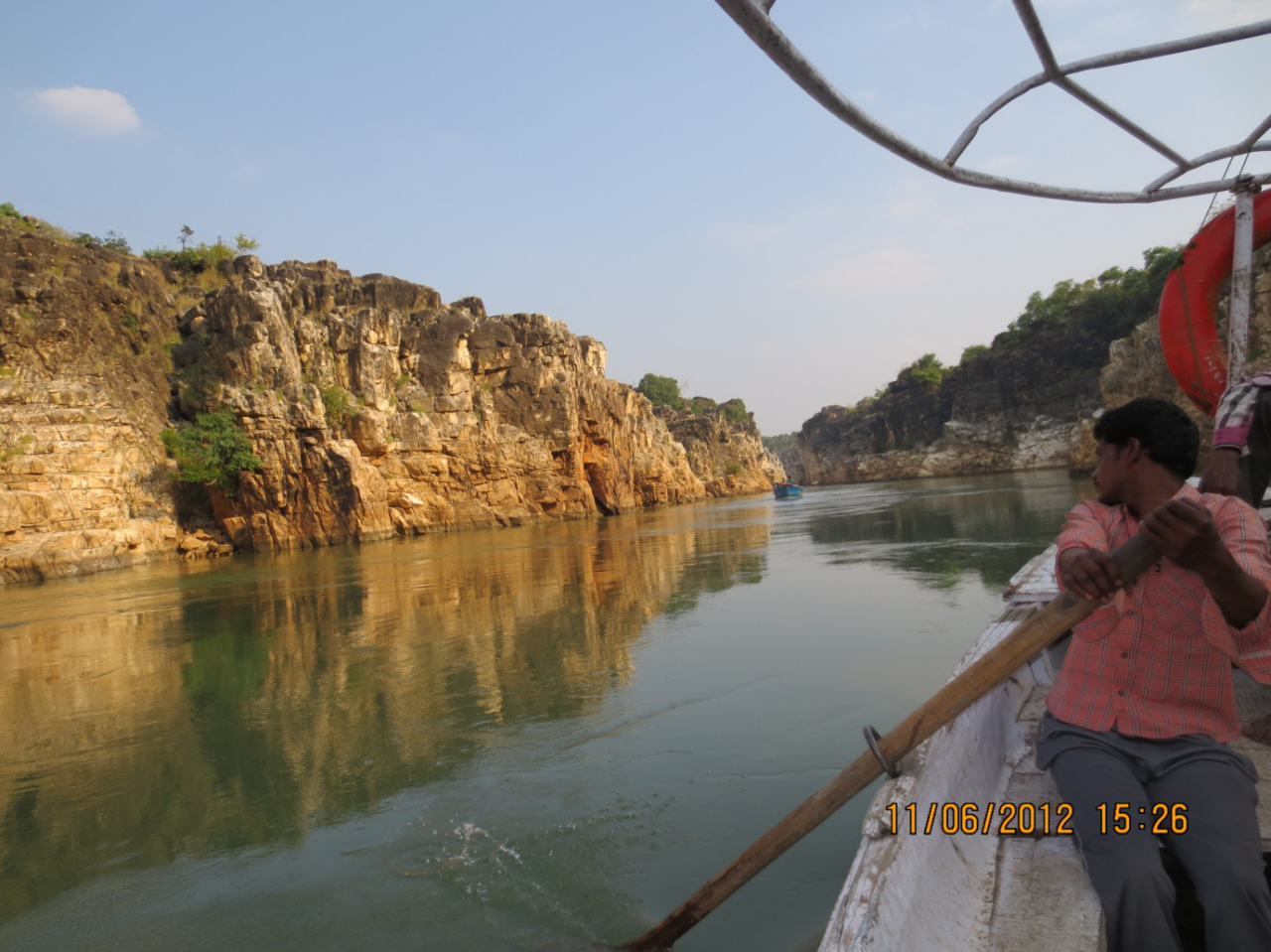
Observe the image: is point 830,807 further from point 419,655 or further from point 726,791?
point 419,655

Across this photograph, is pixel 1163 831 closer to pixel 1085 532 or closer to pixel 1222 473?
pixel 1085 532

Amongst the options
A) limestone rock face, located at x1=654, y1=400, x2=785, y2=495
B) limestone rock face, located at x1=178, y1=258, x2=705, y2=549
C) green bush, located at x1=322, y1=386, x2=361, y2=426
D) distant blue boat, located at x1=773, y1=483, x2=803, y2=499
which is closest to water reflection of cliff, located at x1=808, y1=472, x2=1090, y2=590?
limestone rock face, located at x1=178, y1=258, x2=705, y2=549

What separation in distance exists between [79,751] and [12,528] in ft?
62.1

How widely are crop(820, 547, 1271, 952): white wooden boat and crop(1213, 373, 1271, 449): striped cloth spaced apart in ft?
3.02

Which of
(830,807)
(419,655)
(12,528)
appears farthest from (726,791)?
(12,528)

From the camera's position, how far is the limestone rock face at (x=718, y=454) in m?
64.5

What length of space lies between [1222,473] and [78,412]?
2729 centimetres

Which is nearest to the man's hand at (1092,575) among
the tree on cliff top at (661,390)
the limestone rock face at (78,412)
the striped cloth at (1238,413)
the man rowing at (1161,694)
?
the man rowing at (1161,694)

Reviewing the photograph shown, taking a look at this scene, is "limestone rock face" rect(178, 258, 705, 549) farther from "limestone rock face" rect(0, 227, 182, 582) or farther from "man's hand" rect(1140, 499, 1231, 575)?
"man's hand" rect(1140, 499, 1231, 575)

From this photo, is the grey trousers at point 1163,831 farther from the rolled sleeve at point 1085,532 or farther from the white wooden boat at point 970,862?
the rolled sleeve at point 1085,532

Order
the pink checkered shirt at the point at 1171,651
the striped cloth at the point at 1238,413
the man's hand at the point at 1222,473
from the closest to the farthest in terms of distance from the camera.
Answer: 1. the pink checkered shirt at the point at 1171,651
2. the man's hand at the point at 1222,473
3. the striped cloth at the point at 1238,413

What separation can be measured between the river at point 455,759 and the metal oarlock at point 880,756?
737 mm

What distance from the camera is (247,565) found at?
62.1ft

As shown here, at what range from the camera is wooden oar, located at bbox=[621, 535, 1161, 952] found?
5.93ft
